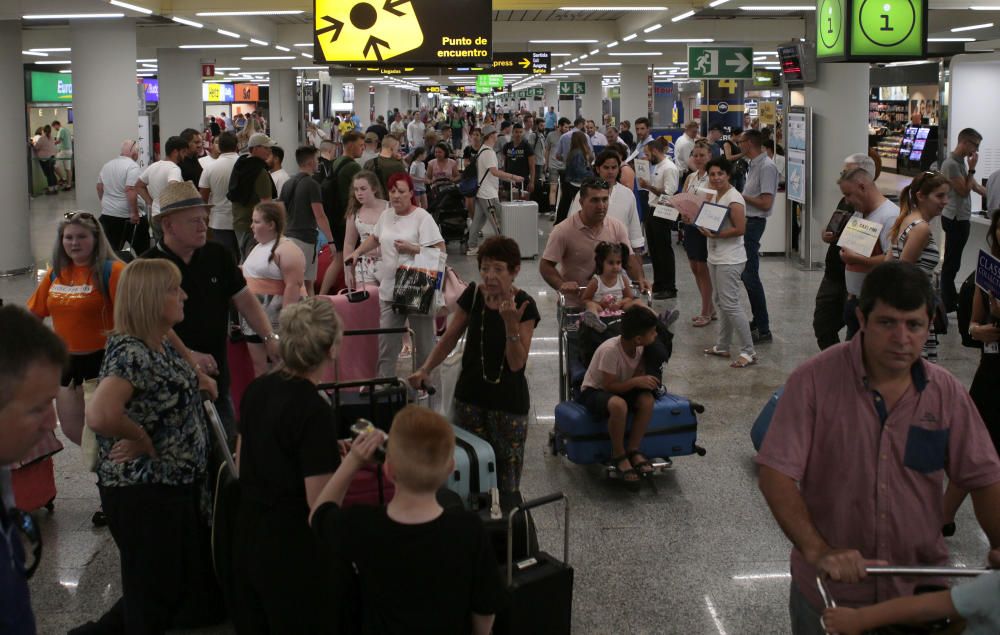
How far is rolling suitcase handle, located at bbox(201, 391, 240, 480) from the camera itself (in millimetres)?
4041

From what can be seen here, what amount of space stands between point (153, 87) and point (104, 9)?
27.4m

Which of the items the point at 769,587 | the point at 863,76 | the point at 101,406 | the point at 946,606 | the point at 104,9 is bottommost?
the point at 769,587

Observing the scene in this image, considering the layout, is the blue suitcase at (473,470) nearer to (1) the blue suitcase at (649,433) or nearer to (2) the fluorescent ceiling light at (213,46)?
(1) the blue suitcase at (649,433)

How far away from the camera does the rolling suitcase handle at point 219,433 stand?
13.3ft

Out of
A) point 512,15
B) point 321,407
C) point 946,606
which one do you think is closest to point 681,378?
point 321,407

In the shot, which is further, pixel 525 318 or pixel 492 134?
pixel 492 134

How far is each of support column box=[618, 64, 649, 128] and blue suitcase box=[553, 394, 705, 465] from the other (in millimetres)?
26590

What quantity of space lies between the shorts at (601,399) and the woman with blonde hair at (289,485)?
9.29 feet

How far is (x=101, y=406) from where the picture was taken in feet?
12.3

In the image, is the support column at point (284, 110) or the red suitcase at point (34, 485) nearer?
the red suitcase at point (34, 485)

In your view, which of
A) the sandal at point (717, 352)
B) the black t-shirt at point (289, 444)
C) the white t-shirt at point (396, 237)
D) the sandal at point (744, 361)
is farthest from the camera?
the sandal at point (717, 352)

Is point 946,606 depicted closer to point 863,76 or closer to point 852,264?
point 852,264

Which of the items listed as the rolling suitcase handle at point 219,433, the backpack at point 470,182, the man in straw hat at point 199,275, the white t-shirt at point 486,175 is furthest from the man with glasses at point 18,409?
the backpack at point 470,182

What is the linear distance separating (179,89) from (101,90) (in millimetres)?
7839
